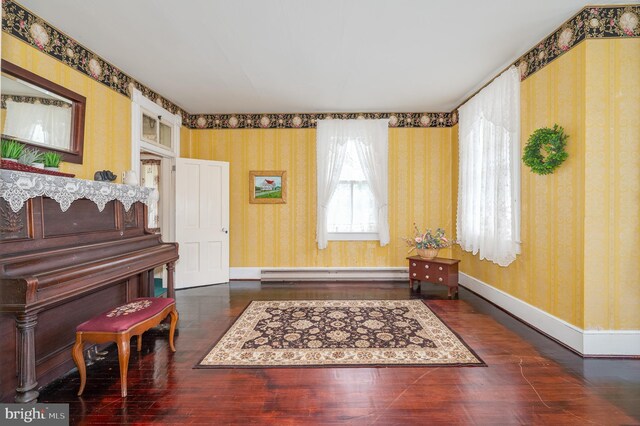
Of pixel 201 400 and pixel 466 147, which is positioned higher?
pixel 466 147

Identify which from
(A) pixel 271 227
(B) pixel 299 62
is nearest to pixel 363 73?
(B) pixel 299 62

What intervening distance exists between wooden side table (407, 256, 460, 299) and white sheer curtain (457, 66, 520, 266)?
42 centimetres

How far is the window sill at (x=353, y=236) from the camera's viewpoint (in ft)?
17.7

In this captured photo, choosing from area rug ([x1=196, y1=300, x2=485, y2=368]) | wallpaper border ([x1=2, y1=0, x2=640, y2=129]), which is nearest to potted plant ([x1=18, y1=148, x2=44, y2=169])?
wallpaper border ([x1=2, y1=0, x2=640, y2=129])

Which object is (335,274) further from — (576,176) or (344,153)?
(576,176)

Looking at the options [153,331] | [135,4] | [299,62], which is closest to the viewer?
[135,4]

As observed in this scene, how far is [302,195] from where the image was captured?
549 centimetres

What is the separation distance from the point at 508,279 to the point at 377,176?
2.54 metres

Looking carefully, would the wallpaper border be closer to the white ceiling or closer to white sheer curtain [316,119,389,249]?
the white ceiling

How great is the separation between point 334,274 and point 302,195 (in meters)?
1.55

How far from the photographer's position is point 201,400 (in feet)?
6.98

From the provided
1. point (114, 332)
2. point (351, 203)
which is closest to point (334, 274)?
point (351, 203)

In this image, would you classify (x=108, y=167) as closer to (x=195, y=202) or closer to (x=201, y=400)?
(x=195, y=202)

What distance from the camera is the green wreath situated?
2912 mm
